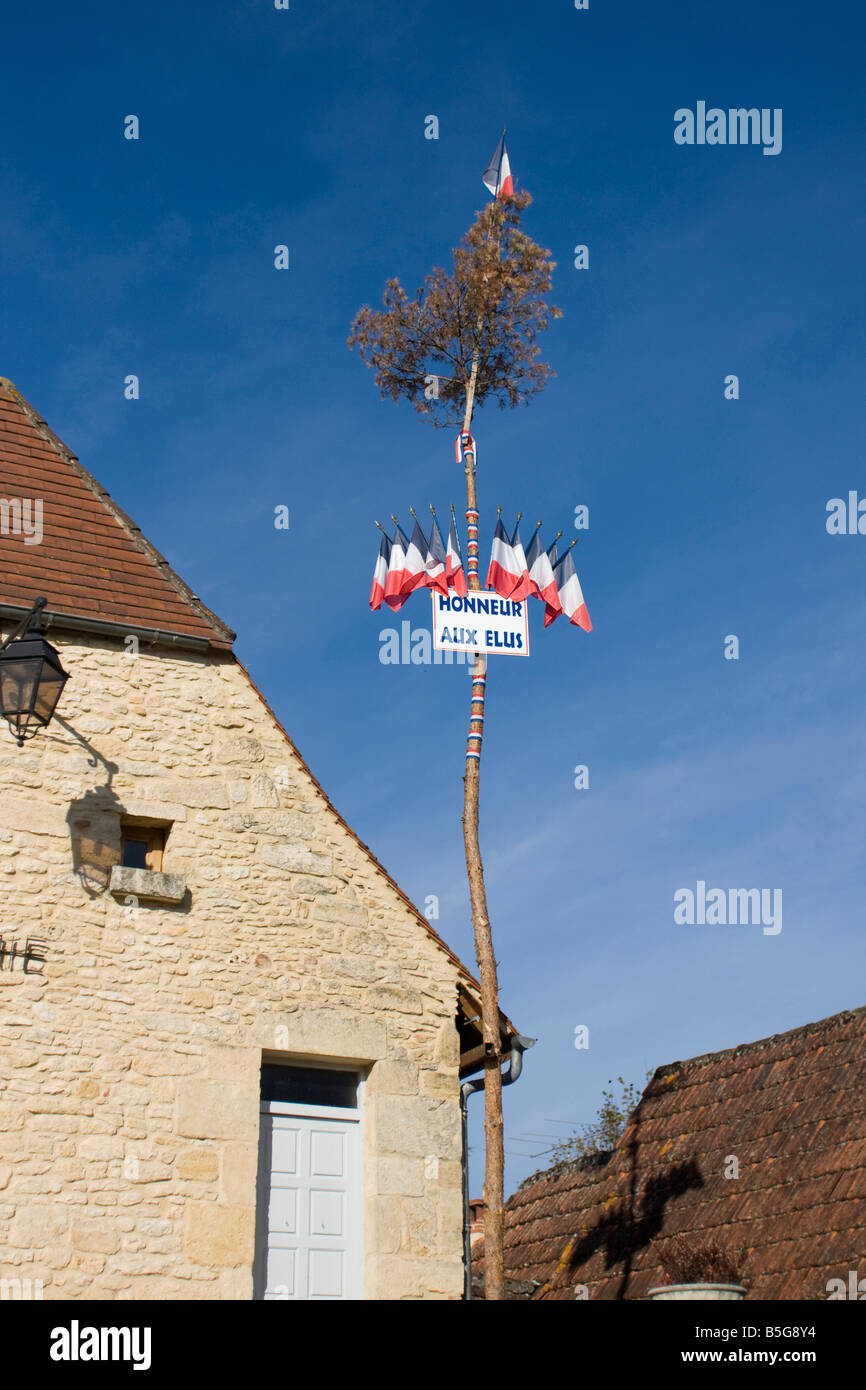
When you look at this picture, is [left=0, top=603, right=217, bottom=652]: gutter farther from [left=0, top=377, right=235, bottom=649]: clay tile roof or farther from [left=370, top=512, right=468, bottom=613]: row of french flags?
[left=370, top=512, right=468, bottom=613]: row of french flags

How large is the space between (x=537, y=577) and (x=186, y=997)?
4.84m

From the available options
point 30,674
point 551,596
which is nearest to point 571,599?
point 551,596

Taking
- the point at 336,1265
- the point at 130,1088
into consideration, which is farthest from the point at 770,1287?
the point at 130,1088

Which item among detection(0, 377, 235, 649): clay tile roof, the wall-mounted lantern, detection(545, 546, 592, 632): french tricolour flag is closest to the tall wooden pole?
detection(545, 546, 592, 632): french tricolour flag

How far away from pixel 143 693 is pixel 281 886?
166 centimetres

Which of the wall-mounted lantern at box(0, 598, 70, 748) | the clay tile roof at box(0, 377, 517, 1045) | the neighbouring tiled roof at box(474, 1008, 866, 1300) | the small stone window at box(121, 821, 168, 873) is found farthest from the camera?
the clay tile roof at box(0, 377, 517, 1045)

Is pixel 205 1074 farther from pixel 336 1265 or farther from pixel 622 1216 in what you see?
pixel 622 1216

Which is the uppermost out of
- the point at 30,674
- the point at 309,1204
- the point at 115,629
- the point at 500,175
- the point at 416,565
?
the point at 500,175

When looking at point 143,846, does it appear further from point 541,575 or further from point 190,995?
point 541,575

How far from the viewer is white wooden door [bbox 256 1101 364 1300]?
9.34 meters

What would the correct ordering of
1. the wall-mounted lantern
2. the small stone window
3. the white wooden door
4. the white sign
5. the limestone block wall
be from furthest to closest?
the white sign → the small stone window → the white wooden door → the limestone block wall → the wall-mounted lantern

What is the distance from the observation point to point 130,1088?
29.6ft

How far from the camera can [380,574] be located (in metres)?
12.3

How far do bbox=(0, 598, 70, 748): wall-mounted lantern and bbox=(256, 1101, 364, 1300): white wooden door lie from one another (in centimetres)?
311
